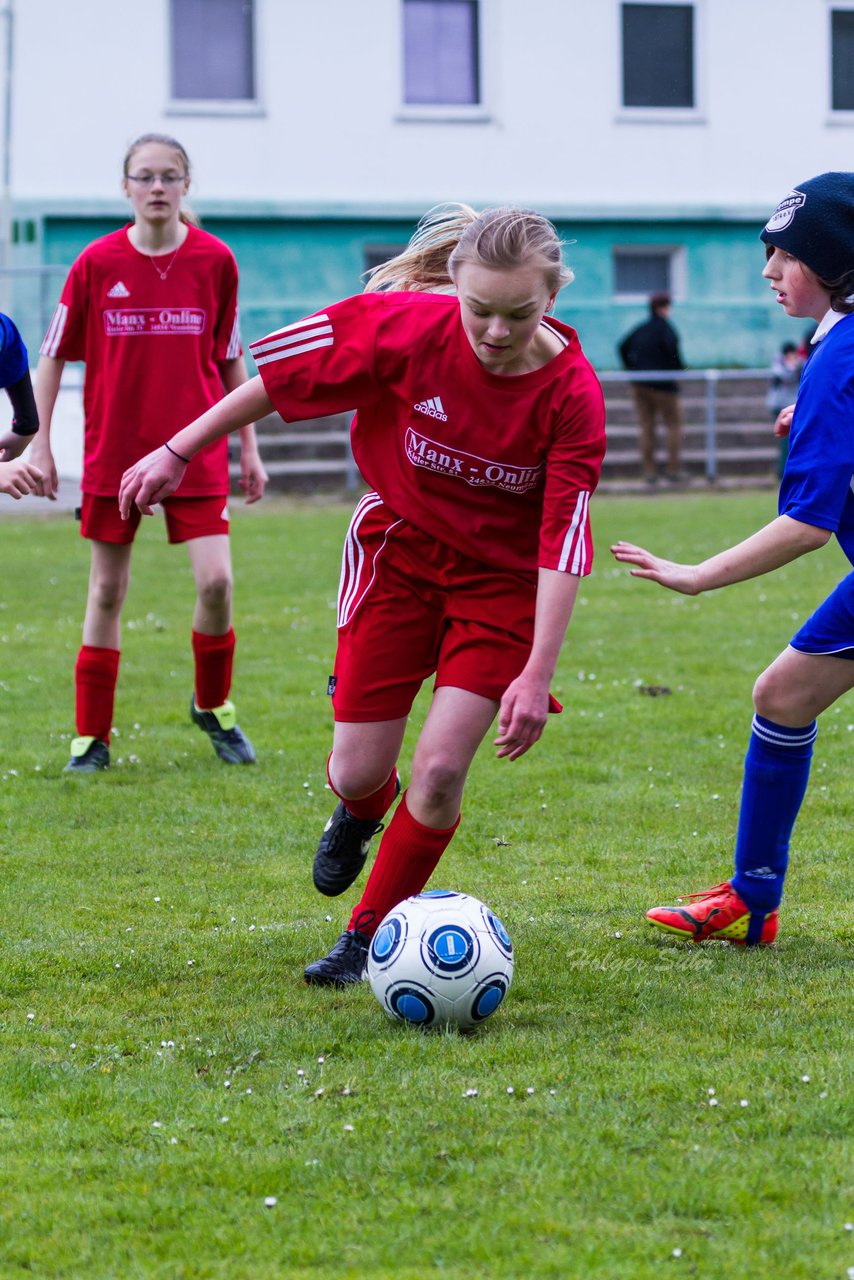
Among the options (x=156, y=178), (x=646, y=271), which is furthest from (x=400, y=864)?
(x=646, y=271)

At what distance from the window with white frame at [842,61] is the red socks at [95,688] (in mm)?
21219

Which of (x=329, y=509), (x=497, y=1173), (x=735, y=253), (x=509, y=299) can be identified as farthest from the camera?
(x=735, y=253)

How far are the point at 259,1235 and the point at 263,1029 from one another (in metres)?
1.05

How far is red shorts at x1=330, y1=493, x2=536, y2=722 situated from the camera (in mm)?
4172

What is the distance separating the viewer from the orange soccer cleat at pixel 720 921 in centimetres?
452

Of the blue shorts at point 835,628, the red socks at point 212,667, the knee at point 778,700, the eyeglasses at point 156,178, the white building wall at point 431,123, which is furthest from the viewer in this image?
the white building wall at point 431,123

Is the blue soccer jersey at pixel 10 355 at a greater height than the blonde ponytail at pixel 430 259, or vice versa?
the blonde ponytail at pixel 430 259

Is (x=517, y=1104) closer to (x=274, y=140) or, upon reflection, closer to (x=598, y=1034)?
(x=598, y=1034)

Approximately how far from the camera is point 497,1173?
3062 mm

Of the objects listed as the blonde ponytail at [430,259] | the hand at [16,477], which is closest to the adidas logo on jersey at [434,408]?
the blonde ponytail at [430,259]

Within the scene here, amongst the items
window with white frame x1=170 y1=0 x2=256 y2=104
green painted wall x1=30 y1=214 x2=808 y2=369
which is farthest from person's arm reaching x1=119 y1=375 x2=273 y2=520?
window with white frame x1=170 y1=0 x2=256 y2=104

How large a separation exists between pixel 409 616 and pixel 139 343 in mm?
2824

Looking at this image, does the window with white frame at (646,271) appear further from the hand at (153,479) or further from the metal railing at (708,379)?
the hand at (153,479)

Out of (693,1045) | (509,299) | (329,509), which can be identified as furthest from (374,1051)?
(329,509)
